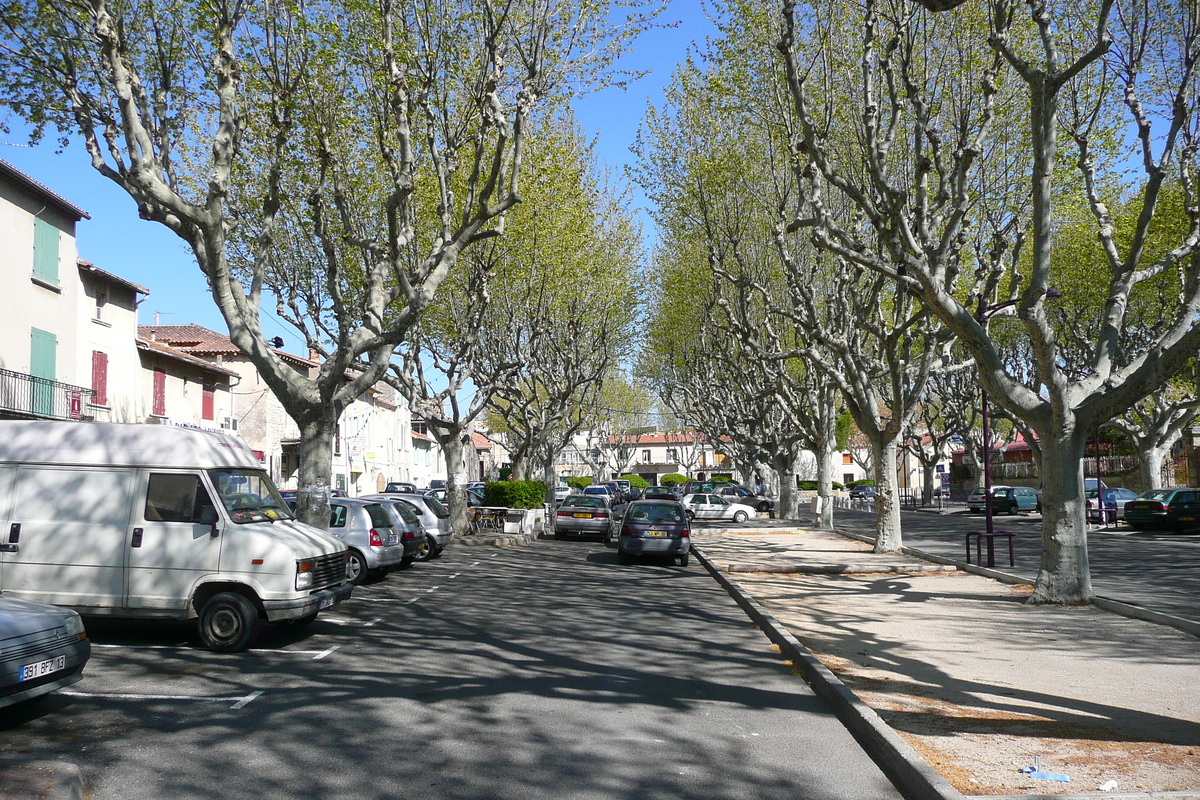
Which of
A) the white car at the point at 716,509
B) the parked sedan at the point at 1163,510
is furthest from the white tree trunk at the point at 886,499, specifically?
the white car at the point at 716,509

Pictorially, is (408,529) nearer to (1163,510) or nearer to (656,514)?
(656,514)

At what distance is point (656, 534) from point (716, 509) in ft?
60.9

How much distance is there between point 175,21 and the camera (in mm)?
13344

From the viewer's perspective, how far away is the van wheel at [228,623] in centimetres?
933

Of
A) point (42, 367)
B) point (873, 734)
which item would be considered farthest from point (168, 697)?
point (42, 367)

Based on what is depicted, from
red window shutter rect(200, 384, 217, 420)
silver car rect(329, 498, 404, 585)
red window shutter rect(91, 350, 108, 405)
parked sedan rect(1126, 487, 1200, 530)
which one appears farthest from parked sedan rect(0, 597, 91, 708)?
parked sedan rect(1126, 487, 1200, 530)

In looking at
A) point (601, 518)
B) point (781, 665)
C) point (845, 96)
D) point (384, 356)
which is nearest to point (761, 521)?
point (601, 518)

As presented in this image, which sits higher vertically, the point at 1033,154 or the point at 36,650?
the point at 1033,154

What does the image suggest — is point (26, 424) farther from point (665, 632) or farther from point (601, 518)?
point (601, 518)

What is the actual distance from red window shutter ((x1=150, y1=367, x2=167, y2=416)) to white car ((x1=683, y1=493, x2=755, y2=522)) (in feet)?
67.5

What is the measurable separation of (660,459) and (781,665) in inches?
4339

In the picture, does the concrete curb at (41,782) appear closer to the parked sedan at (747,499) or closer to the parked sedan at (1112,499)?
the parked sedan at (747,499)

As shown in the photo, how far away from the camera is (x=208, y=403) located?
33500mm

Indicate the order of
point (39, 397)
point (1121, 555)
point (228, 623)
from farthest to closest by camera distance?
point (39, 397) < point (1121, 555) < point (228, 623)
